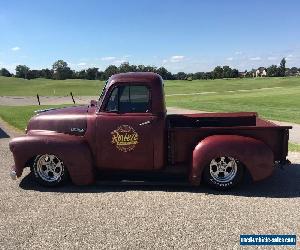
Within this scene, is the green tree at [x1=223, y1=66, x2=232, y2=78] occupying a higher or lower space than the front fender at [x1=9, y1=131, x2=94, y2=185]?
lower

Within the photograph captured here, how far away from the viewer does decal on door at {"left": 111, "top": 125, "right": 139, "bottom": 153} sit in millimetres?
6895

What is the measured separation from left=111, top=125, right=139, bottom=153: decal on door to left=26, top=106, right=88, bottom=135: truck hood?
1.95 feet

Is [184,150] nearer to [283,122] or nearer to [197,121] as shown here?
[197,121]

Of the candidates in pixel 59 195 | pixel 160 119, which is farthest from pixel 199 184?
pixel 59 195

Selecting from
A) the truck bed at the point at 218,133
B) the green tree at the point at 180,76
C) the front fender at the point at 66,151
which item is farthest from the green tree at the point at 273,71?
the front fender at the point at 66,151

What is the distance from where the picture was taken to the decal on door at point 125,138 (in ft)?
22.6

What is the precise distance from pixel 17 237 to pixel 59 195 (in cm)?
171

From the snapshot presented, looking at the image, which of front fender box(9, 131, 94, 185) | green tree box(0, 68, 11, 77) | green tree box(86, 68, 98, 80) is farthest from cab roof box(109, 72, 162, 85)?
green tree box(0, 68, 11, 77)

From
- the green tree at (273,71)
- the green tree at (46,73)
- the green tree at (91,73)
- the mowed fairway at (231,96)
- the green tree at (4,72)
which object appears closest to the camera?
the mowed fairway at (231,96)

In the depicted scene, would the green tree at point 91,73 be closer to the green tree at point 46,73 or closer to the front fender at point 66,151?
the green tree at point 46,73

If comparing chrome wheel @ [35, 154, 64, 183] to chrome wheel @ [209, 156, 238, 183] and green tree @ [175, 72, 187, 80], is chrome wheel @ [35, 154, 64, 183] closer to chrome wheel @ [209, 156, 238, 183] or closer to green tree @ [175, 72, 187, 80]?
chrome wheel @ [209, 156, 238, 183]

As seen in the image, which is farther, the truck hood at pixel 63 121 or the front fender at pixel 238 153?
the truck hood at pixel 63 121

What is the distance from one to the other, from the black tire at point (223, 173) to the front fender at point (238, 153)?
165 mm

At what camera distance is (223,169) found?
6816mm
